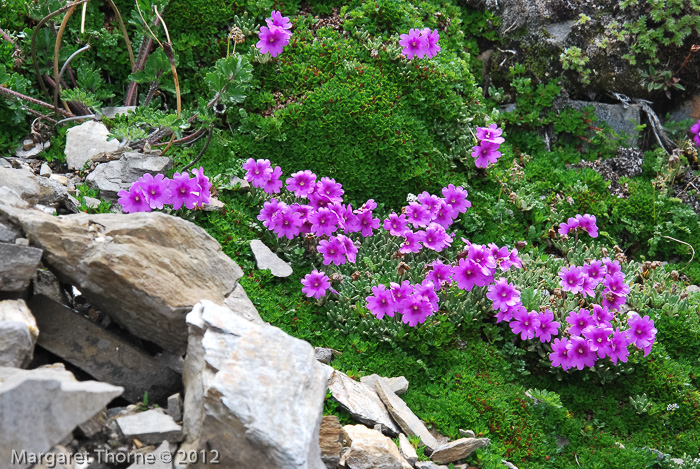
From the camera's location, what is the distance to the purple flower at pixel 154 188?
479 centimetres

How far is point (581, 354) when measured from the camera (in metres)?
4.91

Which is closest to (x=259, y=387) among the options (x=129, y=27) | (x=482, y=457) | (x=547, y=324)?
(x=482, y=457)

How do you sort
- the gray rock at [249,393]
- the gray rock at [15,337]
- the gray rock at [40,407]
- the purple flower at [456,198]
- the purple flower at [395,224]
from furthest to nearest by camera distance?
1. the purple flower at [456,198]
2. the purple flower at [395,224]
3. the gray rock at [15,337]
4. the gray rock at [249,393]
5. the gray rock at [40,407]

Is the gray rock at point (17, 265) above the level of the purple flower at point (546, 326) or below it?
above

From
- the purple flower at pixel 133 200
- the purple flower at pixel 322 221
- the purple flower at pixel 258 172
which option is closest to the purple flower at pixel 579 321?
the purple flower at pixel 322 221

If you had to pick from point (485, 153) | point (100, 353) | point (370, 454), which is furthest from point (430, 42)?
point (100, 353)

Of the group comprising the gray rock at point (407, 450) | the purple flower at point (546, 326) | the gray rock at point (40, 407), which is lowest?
the gray rock at point (407, 450)

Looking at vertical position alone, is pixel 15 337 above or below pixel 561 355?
above

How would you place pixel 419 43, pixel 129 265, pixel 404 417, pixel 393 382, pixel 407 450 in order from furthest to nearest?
pixel 419 43
pixel 393 382
pixel 404 417
pixel 407 450
pixel 129 265

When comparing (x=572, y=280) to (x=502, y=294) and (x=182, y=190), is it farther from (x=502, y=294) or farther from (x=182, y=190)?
(x=182, y=190)

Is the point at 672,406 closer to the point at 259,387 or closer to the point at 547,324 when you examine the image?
the point at 547,324

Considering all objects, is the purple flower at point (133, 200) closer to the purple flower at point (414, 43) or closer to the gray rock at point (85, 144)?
the gray rock at point (85, 144)

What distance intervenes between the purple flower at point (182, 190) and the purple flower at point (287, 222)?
708 mm

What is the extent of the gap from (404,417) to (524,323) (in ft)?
4.55
